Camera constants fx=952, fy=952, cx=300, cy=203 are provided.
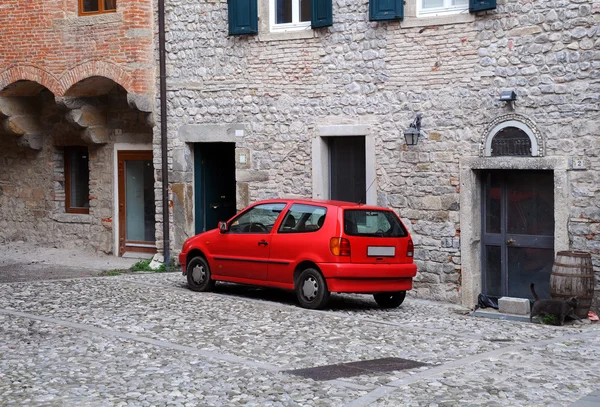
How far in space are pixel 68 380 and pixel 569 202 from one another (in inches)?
295

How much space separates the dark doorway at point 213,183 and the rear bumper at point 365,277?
5942 millimetres

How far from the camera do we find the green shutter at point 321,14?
584 inches

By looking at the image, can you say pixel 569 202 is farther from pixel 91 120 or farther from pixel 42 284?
pixel 91 120

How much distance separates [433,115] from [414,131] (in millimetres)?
367

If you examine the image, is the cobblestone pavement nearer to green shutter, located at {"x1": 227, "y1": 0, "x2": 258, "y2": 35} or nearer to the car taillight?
the car taillight

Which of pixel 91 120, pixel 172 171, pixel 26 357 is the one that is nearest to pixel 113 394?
pixel 26 357

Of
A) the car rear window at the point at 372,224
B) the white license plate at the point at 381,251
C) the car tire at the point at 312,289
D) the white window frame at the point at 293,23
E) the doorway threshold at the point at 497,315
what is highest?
the white window frame at the point at 293,23

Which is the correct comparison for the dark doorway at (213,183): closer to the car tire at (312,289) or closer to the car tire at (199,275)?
the car tire at (199,275)

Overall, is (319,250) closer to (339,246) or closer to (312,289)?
(339,246)

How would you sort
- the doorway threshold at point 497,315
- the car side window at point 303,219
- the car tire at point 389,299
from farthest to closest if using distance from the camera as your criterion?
1. the car tire at point 389,299
2. the doorway threshold at point 497,315
3. the car side window at point 303,219

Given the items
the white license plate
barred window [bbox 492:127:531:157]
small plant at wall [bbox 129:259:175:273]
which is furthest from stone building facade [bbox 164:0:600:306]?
the white license plate

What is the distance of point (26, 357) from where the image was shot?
8852mm

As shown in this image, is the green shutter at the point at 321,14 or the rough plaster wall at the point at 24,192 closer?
the green shutter at the point at 321,14

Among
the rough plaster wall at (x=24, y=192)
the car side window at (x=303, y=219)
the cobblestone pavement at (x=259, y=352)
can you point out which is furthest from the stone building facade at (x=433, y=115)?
the rough plaster wall at (x=24, y=192)
